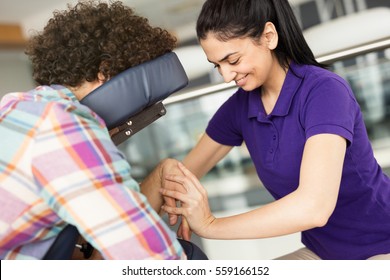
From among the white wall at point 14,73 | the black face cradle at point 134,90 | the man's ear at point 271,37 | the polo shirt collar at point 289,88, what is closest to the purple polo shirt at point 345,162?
the polo shirt collar at point 289,88

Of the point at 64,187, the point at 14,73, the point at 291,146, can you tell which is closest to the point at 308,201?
the point at 291,146

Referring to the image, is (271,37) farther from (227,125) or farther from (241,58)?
(227,125)

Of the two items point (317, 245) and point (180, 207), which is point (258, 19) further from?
point (317, 245)

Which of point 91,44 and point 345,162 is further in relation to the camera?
point 345,162

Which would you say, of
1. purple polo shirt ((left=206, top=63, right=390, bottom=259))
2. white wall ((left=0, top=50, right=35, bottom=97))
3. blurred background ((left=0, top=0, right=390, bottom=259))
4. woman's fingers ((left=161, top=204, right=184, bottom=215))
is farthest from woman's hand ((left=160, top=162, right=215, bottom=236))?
white wall ((left=0, top=50, right=35, bottom=97))

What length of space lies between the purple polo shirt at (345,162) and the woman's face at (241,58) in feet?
0.30

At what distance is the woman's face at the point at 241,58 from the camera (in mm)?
1387

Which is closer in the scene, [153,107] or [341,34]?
[153,107]

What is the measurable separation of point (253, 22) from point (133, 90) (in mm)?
413

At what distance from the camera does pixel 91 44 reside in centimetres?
122

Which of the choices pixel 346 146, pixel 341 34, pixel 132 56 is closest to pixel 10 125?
pixel 132 56

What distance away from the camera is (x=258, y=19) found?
1396mm

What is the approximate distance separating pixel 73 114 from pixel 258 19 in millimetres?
625
